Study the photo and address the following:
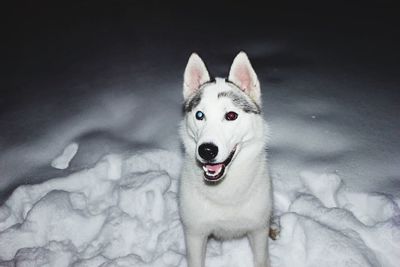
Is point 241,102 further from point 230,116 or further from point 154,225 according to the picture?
point 154,225

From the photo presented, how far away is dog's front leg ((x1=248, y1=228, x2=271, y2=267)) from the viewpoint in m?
2.92

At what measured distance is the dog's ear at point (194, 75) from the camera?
2.79 metres

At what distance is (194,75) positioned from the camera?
113 inches

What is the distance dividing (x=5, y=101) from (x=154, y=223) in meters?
3.48

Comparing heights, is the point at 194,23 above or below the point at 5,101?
above

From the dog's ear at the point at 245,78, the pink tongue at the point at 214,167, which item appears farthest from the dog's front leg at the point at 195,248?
the dog's ear at the point at 245,78

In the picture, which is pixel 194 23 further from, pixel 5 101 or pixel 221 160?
pixel 221 160

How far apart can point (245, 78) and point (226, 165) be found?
723 mm

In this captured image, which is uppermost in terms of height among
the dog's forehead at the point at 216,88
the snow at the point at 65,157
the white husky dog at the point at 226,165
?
the dog's forehead at the point at 216,88

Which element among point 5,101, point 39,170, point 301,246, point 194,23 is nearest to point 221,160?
point 301,246

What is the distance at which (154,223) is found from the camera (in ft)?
11.6

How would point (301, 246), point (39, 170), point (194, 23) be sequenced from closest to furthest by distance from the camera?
point (301, 246) < point (39, 170) < point (194, 23)

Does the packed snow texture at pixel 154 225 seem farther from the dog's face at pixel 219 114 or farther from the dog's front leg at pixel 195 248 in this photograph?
the dog's face at pixel 219 114

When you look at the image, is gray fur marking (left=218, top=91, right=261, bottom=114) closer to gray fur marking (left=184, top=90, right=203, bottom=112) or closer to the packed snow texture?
gray fur marking (left=184, top=90, right=203, bottom=112)
